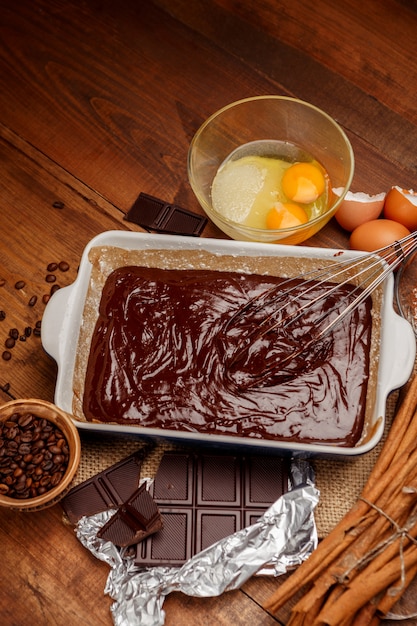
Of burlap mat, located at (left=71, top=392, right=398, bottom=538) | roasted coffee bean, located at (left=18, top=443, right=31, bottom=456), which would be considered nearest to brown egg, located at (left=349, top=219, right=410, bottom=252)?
burlap mat, located at (left=71, top=392, right=398, bottom=538)

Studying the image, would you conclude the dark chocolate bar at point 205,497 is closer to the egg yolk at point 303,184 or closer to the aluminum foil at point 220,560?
the aluminum foil at point 220,560

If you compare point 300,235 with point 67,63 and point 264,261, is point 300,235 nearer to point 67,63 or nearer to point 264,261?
point 264,261

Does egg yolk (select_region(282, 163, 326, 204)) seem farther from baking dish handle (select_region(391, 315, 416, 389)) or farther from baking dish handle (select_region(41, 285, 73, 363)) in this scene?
baking dish handle (select_region(41, 285, 73, 363))

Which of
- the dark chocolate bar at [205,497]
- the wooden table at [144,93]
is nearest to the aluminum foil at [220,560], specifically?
the dark chocolate bar at [205,497]

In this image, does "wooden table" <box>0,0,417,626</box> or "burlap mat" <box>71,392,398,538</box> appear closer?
"burlap mat" <box>71,392,398,538</box>

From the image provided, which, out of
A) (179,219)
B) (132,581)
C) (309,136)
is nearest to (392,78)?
(309,136)

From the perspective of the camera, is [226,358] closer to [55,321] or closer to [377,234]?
[55,321]

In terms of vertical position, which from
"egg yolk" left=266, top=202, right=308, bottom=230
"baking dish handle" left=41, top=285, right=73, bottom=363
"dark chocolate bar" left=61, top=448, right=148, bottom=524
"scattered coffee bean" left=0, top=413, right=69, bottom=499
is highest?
"egg yolk" left=266, top=202, right=308, bottom=230
